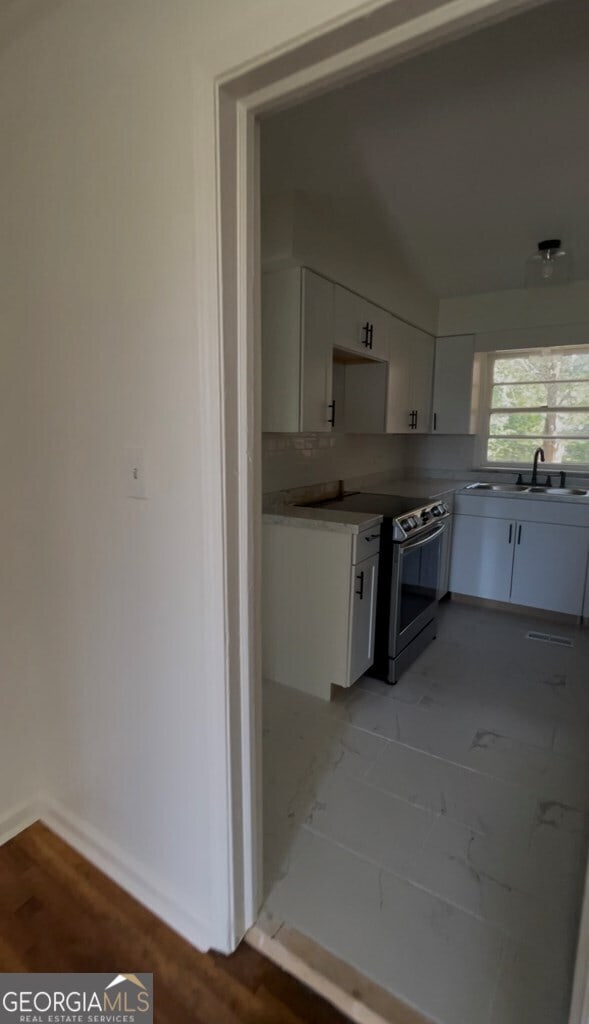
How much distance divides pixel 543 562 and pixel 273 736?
7.61 feet

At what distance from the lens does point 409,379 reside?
354 centimetres

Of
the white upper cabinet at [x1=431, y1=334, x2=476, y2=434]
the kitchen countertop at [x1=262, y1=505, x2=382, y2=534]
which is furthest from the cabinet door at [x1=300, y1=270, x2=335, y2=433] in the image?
the white upper cabinet at [x1=431, y1=334, x2=476, y2=434]

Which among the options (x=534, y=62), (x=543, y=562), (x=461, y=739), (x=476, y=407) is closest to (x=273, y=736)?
(x=461, y=739)

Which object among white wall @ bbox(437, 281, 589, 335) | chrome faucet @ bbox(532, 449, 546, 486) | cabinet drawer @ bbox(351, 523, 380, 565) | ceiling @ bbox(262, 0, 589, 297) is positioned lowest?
cabinet drawer @ bbox(351, 523, 380, 565)

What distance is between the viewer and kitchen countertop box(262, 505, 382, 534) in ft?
7.59

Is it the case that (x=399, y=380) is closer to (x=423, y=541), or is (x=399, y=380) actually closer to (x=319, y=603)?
(x=423, y=541)

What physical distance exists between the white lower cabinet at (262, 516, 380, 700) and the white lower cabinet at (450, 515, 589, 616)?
1512 millimetres

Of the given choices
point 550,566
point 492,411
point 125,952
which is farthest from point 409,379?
point 125,952

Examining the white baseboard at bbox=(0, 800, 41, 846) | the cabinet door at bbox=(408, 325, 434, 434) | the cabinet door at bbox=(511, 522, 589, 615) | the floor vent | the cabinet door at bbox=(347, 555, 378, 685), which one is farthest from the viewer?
the cabinet door at bbox=(408, 325, 434, 434)

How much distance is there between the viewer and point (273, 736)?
7.42 feet

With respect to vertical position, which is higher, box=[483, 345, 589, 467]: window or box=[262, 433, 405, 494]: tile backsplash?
box=[483, 345, 589, 467]: window

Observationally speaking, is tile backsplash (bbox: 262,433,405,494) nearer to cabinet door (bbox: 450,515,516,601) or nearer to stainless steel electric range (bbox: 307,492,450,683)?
stainless steel electric range (bbox: 307,492,450,683)

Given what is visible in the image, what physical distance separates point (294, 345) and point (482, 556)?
7.45ft

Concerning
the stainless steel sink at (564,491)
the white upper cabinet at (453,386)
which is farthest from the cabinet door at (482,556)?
the white upper cabinet at (453,386)
